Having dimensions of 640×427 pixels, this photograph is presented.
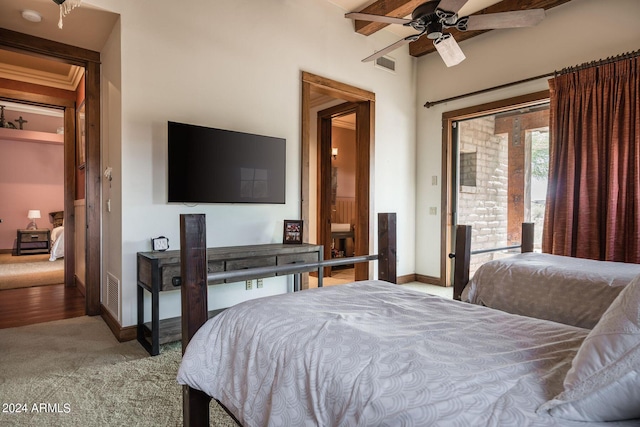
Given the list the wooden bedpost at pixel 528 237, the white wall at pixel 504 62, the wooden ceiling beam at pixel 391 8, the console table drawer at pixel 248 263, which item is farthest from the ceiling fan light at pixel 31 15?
the wooden bedpost at pixel 528 237

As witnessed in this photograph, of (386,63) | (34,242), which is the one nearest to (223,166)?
(386,63)

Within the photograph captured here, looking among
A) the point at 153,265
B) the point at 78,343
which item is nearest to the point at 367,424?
the point at 153,265

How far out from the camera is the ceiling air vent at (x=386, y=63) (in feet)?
14.8

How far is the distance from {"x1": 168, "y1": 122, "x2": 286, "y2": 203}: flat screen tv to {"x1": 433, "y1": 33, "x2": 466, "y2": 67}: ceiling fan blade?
5.28ft

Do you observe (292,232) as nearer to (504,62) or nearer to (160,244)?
(160,244)

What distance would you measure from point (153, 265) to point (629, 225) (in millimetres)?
3919

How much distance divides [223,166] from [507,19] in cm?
242

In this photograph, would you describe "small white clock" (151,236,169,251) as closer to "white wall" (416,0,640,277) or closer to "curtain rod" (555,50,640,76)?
"white wall" (416,0,640,277)

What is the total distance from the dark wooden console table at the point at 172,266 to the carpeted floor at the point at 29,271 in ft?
9.75

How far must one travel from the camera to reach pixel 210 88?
124 inches

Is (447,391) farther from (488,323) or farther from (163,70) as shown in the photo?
(163,70)

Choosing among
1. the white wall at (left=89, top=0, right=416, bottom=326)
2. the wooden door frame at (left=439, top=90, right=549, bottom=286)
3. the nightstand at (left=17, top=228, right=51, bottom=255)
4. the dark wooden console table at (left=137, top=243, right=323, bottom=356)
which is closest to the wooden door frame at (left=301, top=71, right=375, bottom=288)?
the white wall at (left=89, top=0, right=416, bottom=326)

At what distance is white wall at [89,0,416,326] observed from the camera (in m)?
2.79

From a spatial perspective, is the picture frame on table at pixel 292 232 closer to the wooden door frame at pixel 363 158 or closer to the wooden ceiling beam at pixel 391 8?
the wooden door frame at pixel 363 158
